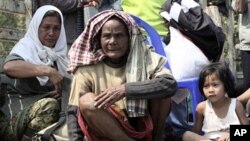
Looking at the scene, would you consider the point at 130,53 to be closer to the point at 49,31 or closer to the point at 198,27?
the point at 198,27

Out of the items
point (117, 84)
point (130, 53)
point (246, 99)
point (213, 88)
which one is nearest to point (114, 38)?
point (130, 53)

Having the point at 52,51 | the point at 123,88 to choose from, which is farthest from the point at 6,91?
the point at 123,88

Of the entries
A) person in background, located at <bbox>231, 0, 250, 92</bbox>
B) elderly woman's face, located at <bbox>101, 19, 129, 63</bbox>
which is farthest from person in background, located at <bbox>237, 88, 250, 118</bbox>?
elderly woman's face, located at <bbox>101, 19, 129, 63</bbox>

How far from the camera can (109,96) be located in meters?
2.90

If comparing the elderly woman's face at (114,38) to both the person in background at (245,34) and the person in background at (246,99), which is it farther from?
the person in background at (245,34)

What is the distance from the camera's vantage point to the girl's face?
3.41 metres

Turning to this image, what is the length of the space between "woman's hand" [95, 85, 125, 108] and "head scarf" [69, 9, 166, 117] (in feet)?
0.35

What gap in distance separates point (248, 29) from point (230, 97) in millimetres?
764

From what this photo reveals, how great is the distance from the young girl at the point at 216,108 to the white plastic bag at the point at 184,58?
0.91 feet

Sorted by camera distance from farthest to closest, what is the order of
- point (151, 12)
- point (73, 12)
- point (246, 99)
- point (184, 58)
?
point (73, 12) < point (151, 12) < point (184, 58) < point (246, 99)

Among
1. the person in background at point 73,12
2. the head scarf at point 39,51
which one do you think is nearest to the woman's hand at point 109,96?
the head scarf at point 39,51

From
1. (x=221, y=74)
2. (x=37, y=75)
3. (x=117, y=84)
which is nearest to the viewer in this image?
(x=117, y=84)

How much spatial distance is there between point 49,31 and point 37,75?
50cm

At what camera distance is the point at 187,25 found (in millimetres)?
3896
